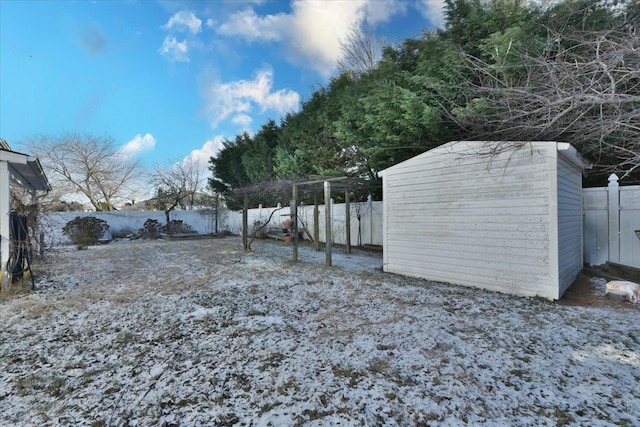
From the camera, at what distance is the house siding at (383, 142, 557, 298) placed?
13.2ft

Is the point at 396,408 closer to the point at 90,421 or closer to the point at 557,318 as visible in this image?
the point at 90,421

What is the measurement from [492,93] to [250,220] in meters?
12.1

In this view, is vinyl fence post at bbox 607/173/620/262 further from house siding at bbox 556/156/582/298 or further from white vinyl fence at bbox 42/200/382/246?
white vinyl fence at bbox 42/200/382/246

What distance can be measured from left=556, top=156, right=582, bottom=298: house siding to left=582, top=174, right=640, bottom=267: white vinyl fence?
15.4 inches

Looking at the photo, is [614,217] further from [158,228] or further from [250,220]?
[158,228]

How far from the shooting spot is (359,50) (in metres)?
13.4

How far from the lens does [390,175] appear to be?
18.9 ft

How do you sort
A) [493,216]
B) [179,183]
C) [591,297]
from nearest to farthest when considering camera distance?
[591,297] → [493,216] → [179,183]

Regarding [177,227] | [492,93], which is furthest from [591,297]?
[177,227]

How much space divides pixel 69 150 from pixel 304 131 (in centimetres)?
1600

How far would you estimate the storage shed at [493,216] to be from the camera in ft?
Answer: 13.0

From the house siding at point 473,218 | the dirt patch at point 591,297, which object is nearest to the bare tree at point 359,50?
the house siding at point 473,218

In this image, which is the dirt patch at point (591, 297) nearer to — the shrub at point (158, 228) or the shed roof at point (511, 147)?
the shed roof at point (511, 147)

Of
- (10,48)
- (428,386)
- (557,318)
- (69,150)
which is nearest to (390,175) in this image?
(557,318)
